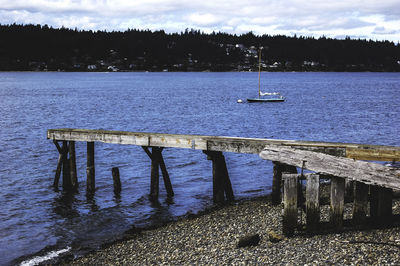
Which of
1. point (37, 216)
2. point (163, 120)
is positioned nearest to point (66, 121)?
point (163, 120)

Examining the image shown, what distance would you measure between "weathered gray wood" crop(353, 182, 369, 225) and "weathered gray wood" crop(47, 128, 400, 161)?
5.54ft

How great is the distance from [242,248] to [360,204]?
9.09 feet

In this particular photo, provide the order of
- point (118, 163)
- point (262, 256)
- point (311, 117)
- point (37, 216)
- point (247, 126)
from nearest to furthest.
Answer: point (262, 256)
point (37, 216)
point (118, 163)
point (247, 126)
point (311, 117)

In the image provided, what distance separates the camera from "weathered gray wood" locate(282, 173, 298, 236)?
9.91 meters

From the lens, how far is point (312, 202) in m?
9.83

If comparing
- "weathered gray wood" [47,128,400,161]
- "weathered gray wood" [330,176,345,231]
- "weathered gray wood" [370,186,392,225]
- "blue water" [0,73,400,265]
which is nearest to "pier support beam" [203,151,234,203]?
"weathered gray wood" [47,128,400,161]

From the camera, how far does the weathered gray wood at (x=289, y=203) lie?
9906 millimetres

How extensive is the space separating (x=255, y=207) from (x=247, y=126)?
33.4 meters

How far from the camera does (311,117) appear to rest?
57.5m

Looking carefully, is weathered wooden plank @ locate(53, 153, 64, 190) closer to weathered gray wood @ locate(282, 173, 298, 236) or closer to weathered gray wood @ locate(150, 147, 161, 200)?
weathered gray wood @ locate(150, 147, 161, 200)

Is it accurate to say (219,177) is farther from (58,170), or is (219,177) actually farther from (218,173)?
(58,170)

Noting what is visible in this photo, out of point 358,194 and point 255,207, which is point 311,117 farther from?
point 358,194

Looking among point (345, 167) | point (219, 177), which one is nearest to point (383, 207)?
point (345, 167)

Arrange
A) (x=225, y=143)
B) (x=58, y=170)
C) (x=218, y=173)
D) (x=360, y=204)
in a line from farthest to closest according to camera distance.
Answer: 1. (x=58, y=170)
2. (x=218, y=173)
3. (x=225, y=143)
4. (x=360, y=204)
